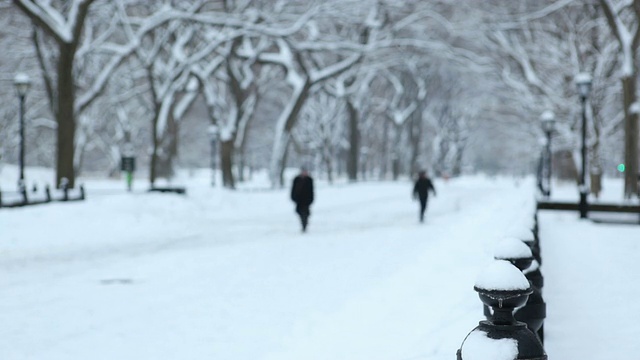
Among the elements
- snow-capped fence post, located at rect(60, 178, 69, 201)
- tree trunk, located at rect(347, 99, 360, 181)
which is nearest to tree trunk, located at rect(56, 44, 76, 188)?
snow-capped fence post, located at rect(60, 178, 69, 201)

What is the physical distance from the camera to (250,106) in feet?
131

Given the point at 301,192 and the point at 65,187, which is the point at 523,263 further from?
the point at 65,187

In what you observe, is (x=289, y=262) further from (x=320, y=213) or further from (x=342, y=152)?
Answer: (x=342, y=152)

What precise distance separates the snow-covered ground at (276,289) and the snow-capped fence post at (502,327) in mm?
785

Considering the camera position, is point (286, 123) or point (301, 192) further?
point (286, 123)

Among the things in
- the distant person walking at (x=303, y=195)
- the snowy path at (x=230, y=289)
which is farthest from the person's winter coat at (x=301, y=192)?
the snowy path at (x=230, y=289)

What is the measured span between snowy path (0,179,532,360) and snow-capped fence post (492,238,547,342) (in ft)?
1.83

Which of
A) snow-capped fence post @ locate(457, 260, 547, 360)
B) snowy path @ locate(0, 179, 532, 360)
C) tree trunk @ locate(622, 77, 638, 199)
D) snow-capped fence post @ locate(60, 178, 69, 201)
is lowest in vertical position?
snowy path @ locate(0, 179, 532, 360)

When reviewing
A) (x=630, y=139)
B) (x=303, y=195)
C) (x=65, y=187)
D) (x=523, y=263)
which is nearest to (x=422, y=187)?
(x=303, y=195)

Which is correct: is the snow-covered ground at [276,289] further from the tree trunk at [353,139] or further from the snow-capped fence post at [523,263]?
the tree trunk at [353,139]

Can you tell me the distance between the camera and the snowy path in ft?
18.7

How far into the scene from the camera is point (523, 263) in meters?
4.38

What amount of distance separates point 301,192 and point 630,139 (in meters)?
14.9

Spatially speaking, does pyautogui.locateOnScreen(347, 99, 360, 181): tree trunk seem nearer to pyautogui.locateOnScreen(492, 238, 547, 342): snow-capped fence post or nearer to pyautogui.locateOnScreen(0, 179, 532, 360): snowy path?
pyautogui.locateOnScreen(0, 179, 532, 360): snowy path
